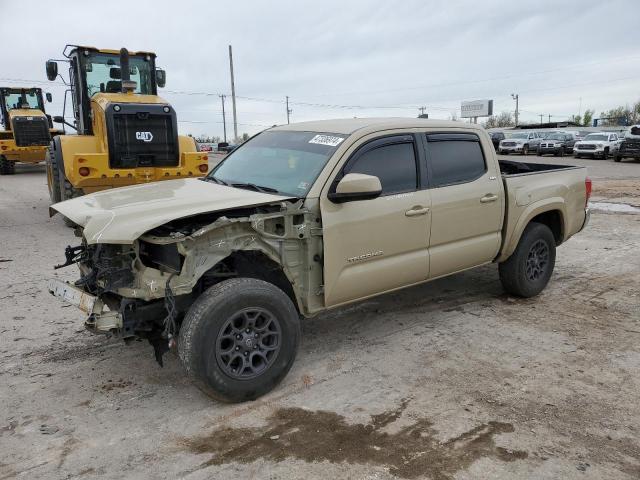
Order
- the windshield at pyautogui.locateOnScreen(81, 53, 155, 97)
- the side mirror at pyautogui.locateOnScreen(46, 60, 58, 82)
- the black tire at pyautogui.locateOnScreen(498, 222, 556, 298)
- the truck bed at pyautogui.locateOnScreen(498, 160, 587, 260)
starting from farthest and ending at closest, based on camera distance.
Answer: the windshield at pyautogui.locateOnScreen(81, 53, 155, 97)
the side mirror at pyautogui.locateOnScreen(46, 60, 58, 82)
the black tire at pyautogui.locateOnScreen(498, 222, 556, 298)
the truck bed at pyautogui.locateOnScreen(498, 160, 587, 260)

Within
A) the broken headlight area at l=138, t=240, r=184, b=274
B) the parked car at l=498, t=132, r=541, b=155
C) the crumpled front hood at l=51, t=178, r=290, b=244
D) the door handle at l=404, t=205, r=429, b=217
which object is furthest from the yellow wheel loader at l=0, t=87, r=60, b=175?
the parked car at l=498, t=132, r=541, b=155

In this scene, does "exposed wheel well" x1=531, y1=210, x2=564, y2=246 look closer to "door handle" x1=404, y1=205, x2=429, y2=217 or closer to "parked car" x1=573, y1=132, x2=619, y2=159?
"door handle" x1=404, y1=205, x2=429, y2=217

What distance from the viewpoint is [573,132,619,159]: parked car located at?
29.9 m

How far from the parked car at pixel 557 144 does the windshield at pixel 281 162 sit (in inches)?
1296

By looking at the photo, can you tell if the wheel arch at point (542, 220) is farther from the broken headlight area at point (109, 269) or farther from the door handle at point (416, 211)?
the broken headlight area at point (109, 269)

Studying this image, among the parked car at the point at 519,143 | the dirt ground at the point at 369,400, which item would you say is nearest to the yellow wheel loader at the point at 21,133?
the dirt ground at the point at 369,400

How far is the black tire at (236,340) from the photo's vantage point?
3.36 m

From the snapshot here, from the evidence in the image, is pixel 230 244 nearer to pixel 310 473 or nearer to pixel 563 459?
pixel 310 473

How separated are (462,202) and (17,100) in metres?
23.0

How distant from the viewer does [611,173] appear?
21.2 meters

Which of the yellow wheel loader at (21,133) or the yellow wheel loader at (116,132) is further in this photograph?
the yellow wheel loader at (21,133)

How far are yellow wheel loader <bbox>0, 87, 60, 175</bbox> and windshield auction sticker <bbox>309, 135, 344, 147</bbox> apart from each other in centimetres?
1880

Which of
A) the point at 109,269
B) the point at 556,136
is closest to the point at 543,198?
the point at 109,269

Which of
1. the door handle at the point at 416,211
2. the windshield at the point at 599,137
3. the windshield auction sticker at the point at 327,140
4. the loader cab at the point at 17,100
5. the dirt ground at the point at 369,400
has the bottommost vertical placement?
the dirt ground at the point at 369,400
